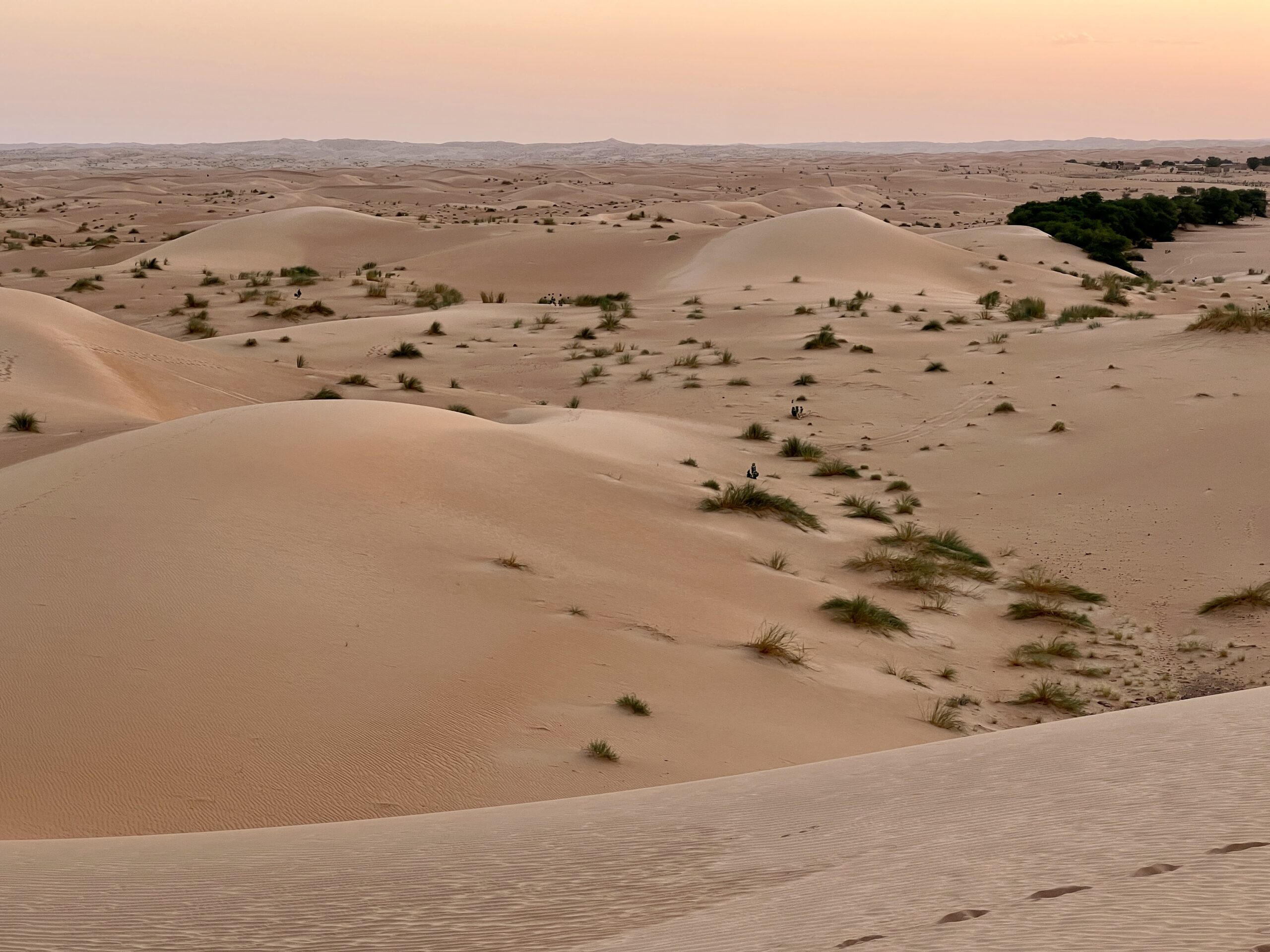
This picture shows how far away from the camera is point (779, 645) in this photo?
7.02m

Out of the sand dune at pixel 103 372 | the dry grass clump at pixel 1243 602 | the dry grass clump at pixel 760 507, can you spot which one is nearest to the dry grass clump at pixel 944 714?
the dry grass clump at pixel 1243 602

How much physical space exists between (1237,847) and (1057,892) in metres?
0.43

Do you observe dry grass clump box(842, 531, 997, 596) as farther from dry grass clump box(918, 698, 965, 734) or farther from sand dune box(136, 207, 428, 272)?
sand dune box(136, 207, 428, 272)

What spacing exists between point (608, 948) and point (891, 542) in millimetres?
7721

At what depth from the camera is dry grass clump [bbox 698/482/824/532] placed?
10.1 metres

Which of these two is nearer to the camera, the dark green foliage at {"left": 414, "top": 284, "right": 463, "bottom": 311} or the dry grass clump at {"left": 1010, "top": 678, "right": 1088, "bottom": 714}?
the dry grass clump at {"left": 1010, "top": 678, "right": 1088, "bottom": 714}

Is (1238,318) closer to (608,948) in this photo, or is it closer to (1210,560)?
(1210,560)

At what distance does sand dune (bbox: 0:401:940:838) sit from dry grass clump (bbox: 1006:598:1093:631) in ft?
5.24

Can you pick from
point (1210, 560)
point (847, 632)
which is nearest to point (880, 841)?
point (847, 632)

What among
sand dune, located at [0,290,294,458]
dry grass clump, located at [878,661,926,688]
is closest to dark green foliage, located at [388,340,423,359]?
sand dune, located at [0,290,294,458]

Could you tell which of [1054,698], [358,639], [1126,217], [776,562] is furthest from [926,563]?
[1126,217]

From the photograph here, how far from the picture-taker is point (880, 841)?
311cm

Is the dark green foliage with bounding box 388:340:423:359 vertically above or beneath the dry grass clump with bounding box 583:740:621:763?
above

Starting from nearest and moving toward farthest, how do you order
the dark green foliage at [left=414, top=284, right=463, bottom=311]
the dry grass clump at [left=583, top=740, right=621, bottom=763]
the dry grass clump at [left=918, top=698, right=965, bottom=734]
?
the dry grass clump at [left=583, top=740, right=621, bottom=763], the dry grass clump at [left=918, top=698, right=965, bottom=734], the dark green foliage at [left=414, top=284, right=463, bottom=311]
